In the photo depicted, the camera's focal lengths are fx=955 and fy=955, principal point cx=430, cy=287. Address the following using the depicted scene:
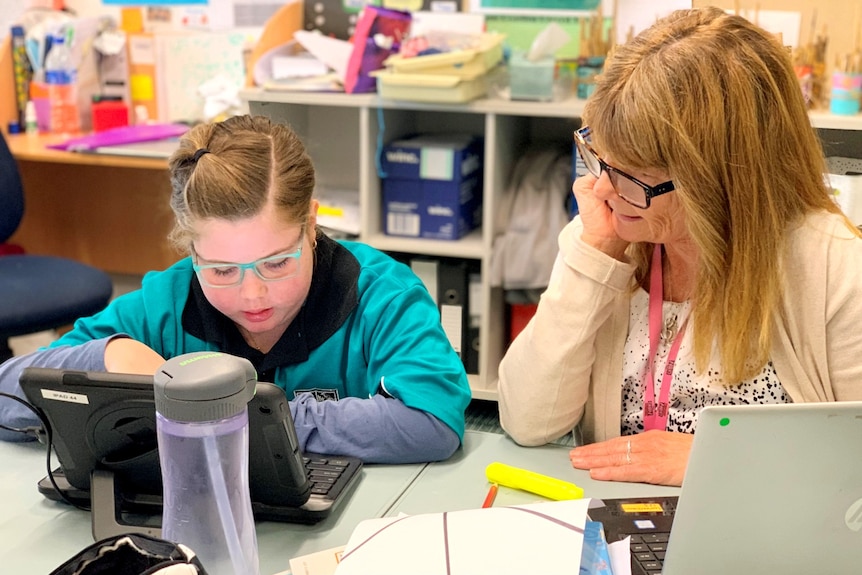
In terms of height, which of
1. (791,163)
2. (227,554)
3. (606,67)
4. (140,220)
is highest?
(606,67)

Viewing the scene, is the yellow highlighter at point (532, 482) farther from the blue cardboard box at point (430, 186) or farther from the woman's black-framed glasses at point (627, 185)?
the blue cardboard box at point (430, 186)

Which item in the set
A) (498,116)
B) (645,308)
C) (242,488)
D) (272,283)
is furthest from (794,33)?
(242,488)

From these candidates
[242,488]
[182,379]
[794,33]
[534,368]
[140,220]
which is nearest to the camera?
[182,379]

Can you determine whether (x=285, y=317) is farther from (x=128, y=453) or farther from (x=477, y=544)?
(x=477, y=544)

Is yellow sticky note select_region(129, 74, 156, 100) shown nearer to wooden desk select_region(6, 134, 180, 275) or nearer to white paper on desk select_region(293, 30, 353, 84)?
wooden desk select_region(6, 134, 180, 275)

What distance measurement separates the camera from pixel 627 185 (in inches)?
50.5

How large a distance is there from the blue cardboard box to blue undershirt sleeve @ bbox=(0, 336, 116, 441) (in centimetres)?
149

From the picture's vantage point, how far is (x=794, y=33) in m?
2.53

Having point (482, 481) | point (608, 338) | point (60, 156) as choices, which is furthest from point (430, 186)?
point (482, 481)

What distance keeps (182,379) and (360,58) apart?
1.88 meters

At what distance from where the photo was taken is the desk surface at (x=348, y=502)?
1.09 metres

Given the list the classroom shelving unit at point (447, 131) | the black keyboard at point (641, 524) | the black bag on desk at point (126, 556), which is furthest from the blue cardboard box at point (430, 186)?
the black bag on desk at point (126, 556)

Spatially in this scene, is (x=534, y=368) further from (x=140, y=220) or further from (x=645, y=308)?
(x=140, y=220)

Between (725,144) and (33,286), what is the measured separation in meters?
2.06
